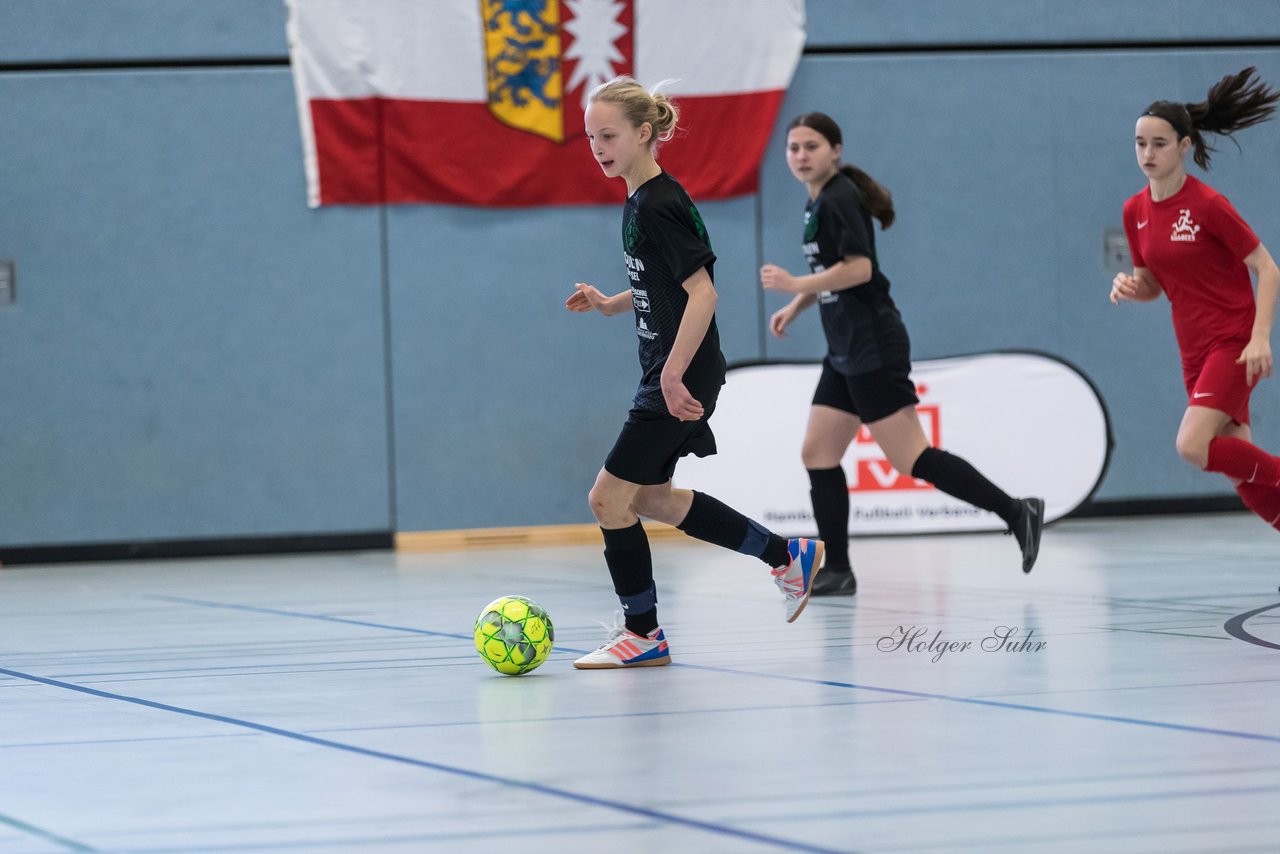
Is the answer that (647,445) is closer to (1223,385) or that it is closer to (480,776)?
(480,776)

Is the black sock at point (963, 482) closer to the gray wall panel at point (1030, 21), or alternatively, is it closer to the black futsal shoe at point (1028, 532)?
the black futsal shoe at point (1028, 532)

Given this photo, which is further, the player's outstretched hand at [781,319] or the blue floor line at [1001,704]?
the player's outstretched hand at [781,319]

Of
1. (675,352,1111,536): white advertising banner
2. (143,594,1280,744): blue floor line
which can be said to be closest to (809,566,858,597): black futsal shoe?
(143,594,1280,744): blue floor line

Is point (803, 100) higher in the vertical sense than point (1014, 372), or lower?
higher

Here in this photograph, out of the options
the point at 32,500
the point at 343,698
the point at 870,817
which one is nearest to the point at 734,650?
the point at 343,698

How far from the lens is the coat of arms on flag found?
30.4 ft

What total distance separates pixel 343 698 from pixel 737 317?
622 centimetres

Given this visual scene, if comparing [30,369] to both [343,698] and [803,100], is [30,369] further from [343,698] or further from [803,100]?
[343,698]

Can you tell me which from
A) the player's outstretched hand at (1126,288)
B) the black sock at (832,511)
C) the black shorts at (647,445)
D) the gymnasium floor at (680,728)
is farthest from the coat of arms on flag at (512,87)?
the black shorts at (647,445)

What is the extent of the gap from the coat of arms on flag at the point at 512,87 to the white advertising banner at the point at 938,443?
146 cm

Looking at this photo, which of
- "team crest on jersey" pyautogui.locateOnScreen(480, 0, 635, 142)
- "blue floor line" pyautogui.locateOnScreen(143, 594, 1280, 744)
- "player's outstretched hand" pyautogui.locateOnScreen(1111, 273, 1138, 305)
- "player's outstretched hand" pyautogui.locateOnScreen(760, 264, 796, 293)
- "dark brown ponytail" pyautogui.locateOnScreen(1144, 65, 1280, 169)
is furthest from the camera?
"team crest on jersey" pyautogui.locateOnScreen(480, 0, 635, 142)

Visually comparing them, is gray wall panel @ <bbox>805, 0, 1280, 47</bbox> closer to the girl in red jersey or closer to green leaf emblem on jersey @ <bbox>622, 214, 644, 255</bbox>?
the girl in red jersey

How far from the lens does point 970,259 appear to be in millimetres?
9945

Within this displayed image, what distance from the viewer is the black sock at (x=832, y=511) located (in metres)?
5.87
